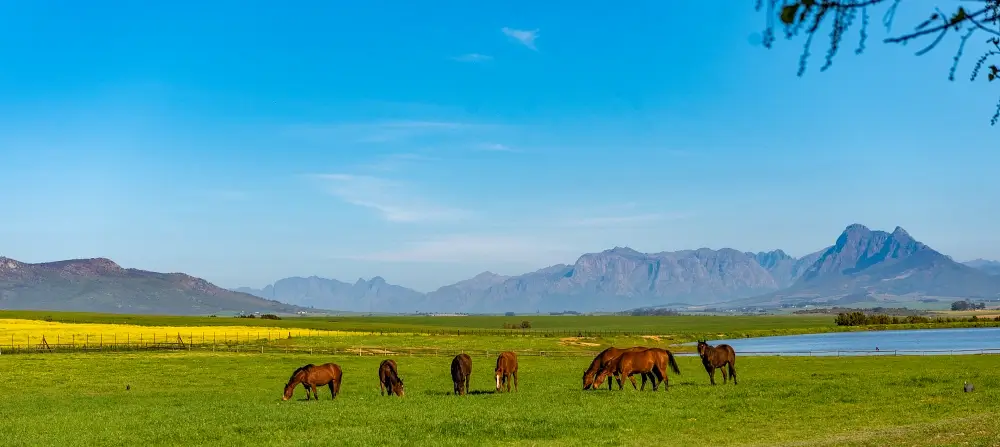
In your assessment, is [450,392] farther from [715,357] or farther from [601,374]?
[715,357]

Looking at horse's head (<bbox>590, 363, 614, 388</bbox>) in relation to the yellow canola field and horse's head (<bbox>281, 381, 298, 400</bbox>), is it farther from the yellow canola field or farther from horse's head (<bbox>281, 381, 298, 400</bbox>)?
the yellow canola field

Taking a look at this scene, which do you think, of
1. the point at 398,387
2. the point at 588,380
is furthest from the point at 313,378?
the point at 588,380

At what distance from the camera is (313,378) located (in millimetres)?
32250

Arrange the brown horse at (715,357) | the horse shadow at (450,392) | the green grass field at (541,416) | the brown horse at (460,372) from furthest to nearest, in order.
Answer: the brown horse at (715,357) < the horse shadow at (450,392) < the brown horse at (460,372) < the green grass field at (541,416)

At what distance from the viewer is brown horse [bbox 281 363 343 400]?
31981mm

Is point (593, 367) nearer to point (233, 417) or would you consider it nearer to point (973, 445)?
point (233, 417)

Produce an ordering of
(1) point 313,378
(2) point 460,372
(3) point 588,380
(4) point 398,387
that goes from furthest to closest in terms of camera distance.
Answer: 1. (4) point 398,387
2. (2) point 460,372
3. (1) point 313,378
4. (3) point 588,380

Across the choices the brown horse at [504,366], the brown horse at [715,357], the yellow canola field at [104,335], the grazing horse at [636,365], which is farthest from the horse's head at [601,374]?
the yellow canola field at [104,335]

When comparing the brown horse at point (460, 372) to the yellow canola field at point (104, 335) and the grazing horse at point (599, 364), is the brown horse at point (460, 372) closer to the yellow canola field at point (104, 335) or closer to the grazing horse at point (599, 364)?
the grazing horse at point (599, 364)

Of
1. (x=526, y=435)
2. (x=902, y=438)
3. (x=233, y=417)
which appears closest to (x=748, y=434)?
(x=902, y=438)

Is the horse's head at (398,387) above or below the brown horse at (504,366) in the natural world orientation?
below

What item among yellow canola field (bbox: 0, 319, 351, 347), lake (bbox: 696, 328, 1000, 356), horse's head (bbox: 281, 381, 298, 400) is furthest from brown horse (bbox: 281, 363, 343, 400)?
yellow canola field (bbox: 0, 319, 351, 347)

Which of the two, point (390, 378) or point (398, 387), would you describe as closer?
point (398, 387)

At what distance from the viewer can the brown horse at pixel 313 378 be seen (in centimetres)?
3198
